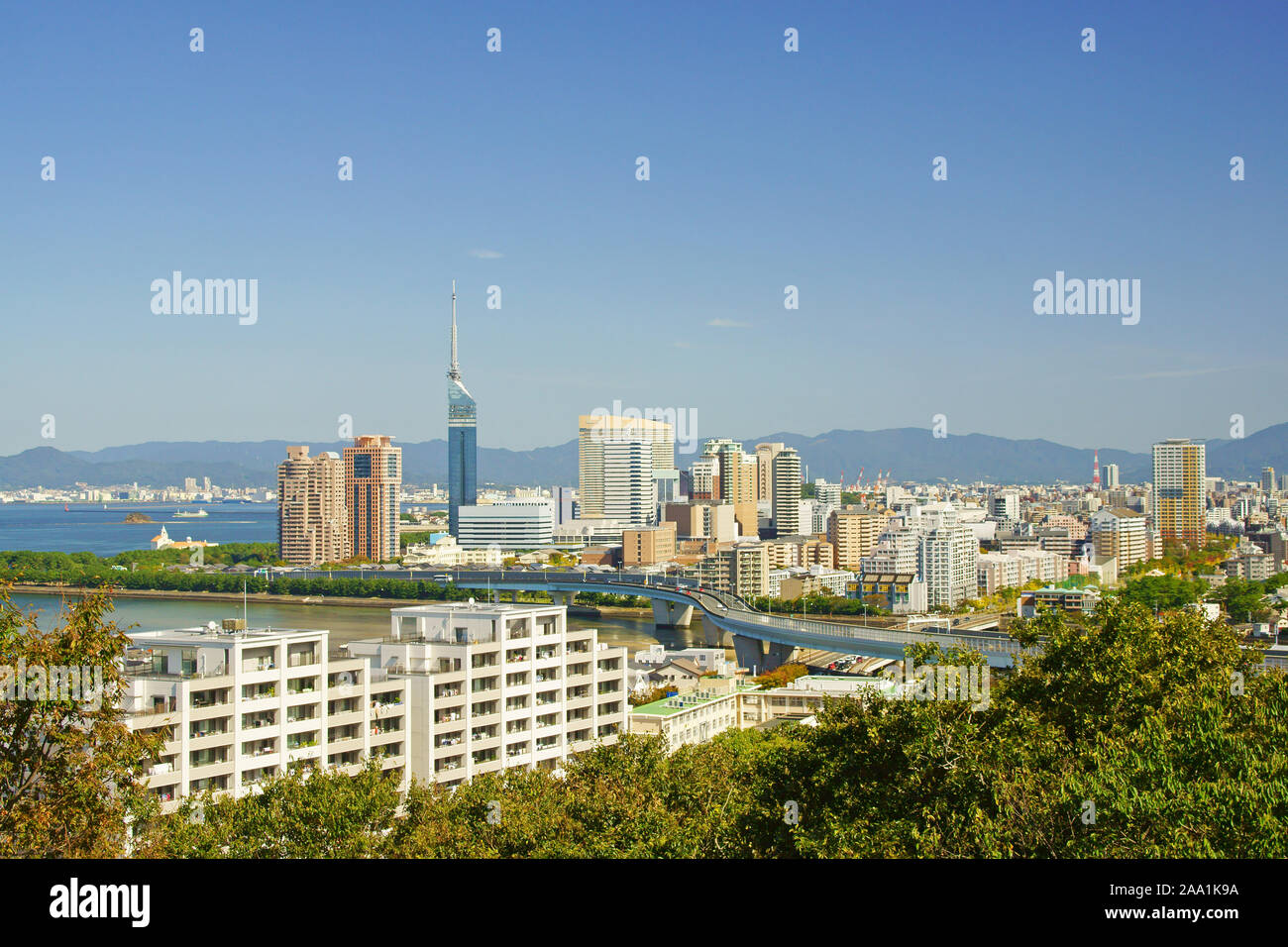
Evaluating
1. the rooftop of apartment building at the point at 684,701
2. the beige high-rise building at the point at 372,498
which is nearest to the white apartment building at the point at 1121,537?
the beige high-rise building at the point at 372,498

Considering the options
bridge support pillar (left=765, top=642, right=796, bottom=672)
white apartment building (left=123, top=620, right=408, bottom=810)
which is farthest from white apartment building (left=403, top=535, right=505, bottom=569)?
white apartment building (left=123, top=620, right=408, bottom=810)

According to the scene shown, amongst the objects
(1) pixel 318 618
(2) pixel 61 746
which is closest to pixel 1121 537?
(1) pixel 318 618

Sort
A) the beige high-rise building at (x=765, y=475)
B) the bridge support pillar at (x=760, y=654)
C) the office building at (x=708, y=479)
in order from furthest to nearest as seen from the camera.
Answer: the beige high-rise building at (x=765, y=475) → the office building at (x=708, y=479) → the bridge support pillar at (x=760, y=654)

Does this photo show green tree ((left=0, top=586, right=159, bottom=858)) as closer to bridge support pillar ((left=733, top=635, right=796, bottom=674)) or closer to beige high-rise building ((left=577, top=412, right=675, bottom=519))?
bridge support pillar ((left=733, top=635, right=796, bottom=674))

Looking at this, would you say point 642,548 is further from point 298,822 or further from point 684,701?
point 298,822

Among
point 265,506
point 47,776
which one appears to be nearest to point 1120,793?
point 47,776

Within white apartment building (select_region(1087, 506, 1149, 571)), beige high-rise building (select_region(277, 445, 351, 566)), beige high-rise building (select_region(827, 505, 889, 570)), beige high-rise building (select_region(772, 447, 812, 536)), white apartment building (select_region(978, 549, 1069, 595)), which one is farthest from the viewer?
beige high-rise building (select_region(772, 447, 812, 536))

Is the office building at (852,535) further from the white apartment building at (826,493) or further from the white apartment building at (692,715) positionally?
the white apartment building at (692,715)

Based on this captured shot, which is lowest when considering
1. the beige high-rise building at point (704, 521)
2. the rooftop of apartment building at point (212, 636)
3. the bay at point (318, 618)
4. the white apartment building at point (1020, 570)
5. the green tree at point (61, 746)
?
the bay at point (318, 618)

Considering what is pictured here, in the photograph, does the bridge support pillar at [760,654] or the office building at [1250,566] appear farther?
the office building at [1250,566]
